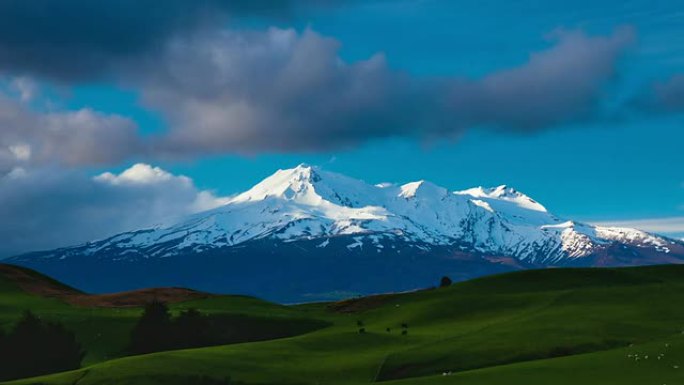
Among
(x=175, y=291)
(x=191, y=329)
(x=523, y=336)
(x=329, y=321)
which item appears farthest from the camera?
(x=175, y=291)

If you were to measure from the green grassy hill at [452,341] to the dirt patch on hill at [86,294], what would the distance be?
5.32 meters

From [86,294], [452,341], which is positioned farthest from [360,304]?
[452,341]

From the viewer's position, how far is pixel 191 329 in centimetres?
10794

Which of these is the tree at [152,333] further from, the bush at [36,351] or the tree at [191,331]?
the bush at [36,351]

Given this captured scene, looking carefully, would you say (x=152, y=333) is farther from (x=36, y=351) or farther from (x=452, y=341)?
(x=452, y=341)

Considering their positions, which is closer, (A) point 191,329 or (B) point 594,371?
(B) point 594,371

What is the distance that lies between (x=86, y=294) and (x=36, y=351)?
62.9 meters

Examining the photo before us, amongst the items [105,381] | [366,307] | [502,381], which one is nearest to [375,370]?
[502,381]

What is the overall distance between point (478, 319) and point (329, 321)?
21.1 meters

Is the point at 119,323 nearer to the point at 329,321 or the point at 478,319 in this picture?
the point at 329,321

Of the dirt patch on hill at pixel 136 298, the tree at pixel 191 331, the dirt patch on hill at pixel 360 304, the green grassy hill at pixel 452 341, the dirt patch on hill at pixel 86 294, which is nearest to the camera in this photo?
the green grassy hill at pixel 452 341

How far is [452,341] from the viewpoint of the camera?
283 feet

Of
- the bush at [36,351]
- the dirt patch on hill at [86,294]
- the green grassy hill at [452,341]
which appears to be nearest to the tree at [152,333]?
the green grassy hill at [452,341]

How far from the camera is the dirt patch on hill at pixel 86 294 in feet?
463
